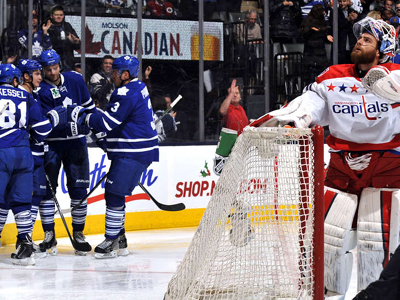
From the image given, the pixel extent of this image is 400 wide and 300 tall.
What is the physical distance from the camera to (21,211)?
15.6 ft

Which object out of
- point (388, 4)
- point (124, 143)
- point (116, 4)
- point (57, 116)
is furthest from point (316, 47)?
point (57, 116)

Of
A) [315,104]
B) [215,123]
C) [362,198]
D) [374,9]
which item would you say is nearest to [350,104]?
[315,104]

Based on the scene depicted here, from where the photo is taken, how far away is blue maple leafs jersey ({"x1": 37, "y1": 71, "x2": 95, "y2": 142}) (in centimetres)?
509

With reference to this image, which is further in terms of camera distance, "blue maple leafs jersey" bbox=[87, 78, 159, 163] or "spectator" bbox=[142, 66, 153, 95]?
"spectator" bbox=[142, 66, 153, 95]

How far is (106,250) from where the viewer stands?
504cm

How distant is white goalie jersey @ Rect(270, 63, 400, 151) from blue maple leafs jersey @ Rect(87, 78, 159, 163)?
2086 mm

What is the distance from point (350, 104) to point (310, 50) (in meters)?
5.13

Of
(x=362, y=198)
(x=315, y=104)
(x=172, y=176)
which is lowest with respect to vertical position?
(x=172, y=176)

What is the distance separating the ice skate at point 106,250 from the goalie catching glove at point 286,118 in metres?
2.46

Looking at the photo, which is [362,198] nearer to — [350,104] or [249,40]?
[350,104]

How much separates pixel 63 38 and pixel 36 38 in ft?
0.97

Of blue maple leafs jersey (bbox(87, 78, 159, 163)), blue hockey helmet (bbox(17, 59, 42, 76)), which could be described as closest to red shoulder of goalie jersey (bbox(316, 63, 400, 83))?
blue maple leafs jersey (bbox(87, 78, 159, 163))

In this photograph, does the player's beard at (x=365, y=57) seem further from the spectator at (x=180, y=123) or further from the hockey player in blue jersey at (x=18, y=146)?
the spectator at (x=180, y=123)

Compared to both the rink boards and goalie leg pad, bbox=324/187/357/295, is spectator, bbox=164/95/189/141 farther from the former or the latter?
goalie leg pad, bbox=324/187/357/295
